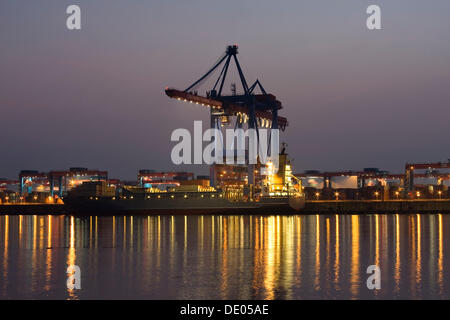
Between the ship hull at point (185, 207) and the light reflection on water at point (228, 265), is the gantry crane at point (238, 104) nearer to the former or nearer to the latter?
the ship hull at point (185, 207)

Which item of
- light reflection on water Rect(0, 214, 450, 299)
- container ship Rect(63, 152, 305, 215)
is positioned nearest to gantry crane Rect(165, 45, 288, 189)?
container ship Rect(63, 152, 305, 215)

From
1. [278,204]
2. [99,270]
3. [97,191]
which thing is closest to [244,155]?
[278,204]

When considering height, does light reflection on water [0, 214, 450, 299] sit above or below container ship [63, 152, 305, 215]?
below

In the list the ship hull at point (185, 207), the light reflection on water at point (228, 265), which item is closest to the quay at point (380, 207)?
the ship hull at point (185, 207)

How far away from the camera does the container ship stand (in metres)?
77.5

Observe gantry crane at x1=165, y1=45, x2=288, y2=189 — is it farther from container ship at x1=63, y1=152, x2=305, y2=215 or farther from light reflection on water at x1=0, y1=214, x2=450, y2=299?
light reflection on water at x1=0, y1=214, x2=450, y2=299

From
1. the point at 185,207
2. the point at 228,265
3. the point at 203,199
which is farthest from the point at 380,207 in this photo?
the point at 228,265

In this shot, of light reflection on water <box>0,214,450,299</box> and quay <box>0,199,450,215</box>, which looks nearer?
light reflection on water <box>0,214,450,299</box>

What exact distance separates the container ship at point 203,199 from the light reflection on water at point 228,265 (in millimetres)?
35447

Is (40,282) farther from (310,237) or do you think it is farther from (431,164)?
(431,164)

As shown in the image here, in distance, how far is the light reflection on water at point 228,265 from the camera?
770 inches

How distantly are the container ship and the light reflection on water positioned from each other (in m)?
35.4

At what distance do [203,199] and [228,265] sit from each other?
51.9 metres

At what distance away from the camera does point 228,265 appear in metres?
25.6
